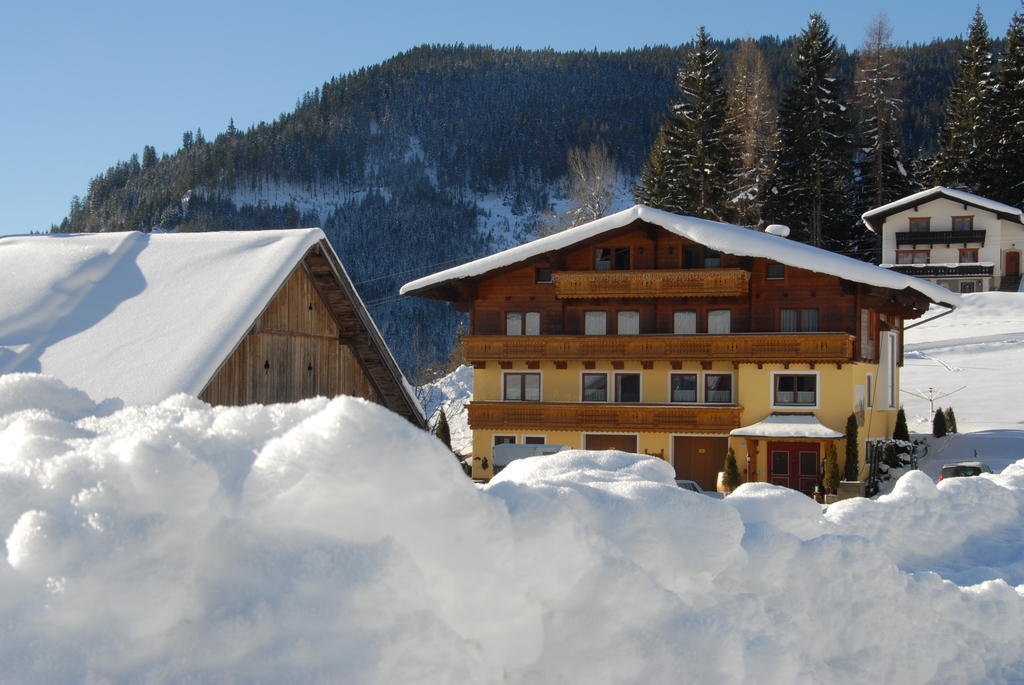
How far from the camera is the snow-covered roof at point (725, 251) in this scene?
102 ft

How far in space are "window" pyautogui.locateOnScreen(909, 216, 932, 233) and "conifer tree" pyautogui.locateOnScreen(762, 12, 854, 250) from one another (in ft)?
16.3

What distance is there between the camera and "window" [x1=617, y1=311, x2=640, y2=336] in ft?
112

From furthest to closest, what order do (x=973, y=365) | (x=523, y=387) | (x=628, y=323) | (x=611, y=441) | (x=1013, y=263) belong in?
(x=1013, y=263)
(x=973, y=365)
(x=523, y=387)
(x=628, y=323)
(x=611, y=441)

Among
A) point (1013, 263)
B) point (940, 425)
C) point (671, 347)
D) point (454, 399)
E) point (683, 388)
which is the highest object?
point (1013, 263)

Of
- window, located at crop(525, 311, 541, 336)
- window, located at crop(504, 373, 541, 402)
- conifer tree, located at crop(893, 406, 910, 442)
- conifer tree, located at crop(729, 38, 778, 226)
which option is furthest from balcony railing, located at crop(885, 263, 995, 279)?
window, located at crop(504, 373, 541, 402)

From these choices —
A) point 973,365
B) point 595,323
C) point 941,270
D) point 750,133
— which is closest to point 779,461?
point 595,323

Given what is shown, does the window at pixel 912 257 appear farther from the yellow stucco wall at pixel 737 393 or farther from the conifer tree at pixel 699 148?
the yellow stucco wall at pixel 737 393

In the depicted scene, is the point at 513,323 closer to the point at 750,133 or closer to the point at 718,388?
the point at 718,388

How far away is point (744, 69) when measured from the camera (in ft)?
244

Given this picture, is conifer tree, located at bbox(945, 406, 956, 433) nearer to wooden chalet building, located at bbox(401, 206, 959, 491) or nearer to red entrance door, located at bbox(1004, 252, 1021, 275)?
wooden chalet building, located at bbox(401, 206, 959, 491)

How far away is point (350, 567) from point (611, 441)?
30980mm

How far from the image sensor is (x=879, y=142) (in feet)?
228

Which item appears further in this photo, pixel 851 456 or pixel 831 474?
pixel 851 456

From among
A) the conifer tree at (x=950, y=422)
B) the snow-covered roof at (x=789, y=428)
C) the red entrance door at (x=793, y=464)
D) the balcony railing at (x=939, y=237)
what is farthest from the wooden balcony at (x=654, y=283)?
the balcony railing at (x=939, y=237)
